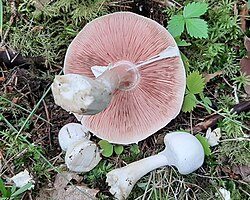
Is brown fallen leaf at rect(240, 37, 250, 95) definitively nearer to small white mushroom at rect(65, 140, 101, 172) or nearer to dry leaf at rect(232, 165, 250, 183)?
dry leaf at rect(232, 165, 250, 183)

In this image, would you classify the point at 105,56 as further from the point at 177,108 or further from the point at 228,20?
the point at 228,20

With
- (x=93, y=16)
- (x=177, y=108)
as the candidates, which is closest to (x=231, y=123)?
(x=177, y=108)

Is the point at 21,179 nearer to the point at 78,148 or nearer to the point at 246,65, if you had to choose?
the point at 78,148

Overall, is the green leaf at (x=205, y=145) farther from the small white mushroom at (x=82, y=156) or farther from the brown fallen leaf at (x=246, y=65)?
the small white mushroom at (x=82, y=156)

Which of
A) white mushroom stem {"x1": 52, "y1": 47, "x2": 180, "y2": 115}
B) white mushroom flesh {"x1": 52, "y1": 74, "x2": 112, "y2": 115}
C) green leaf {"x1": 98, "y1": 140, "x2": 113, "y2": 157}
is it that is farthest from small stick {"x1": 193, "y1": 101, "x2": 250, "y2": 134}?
white mushroom flesh {"x1": 52, "y1": 74, "x2": 112, "y2": 115}

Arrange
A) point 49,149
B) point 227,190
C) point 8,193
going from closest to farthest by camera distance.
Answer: point 8,193 → point 227,190 → point 49,149

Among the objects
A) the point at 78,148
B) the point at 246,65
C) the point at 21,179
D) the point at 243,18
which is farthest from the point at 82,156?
the point at 243,18

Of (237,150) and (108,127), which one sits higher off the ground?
(108,127)
